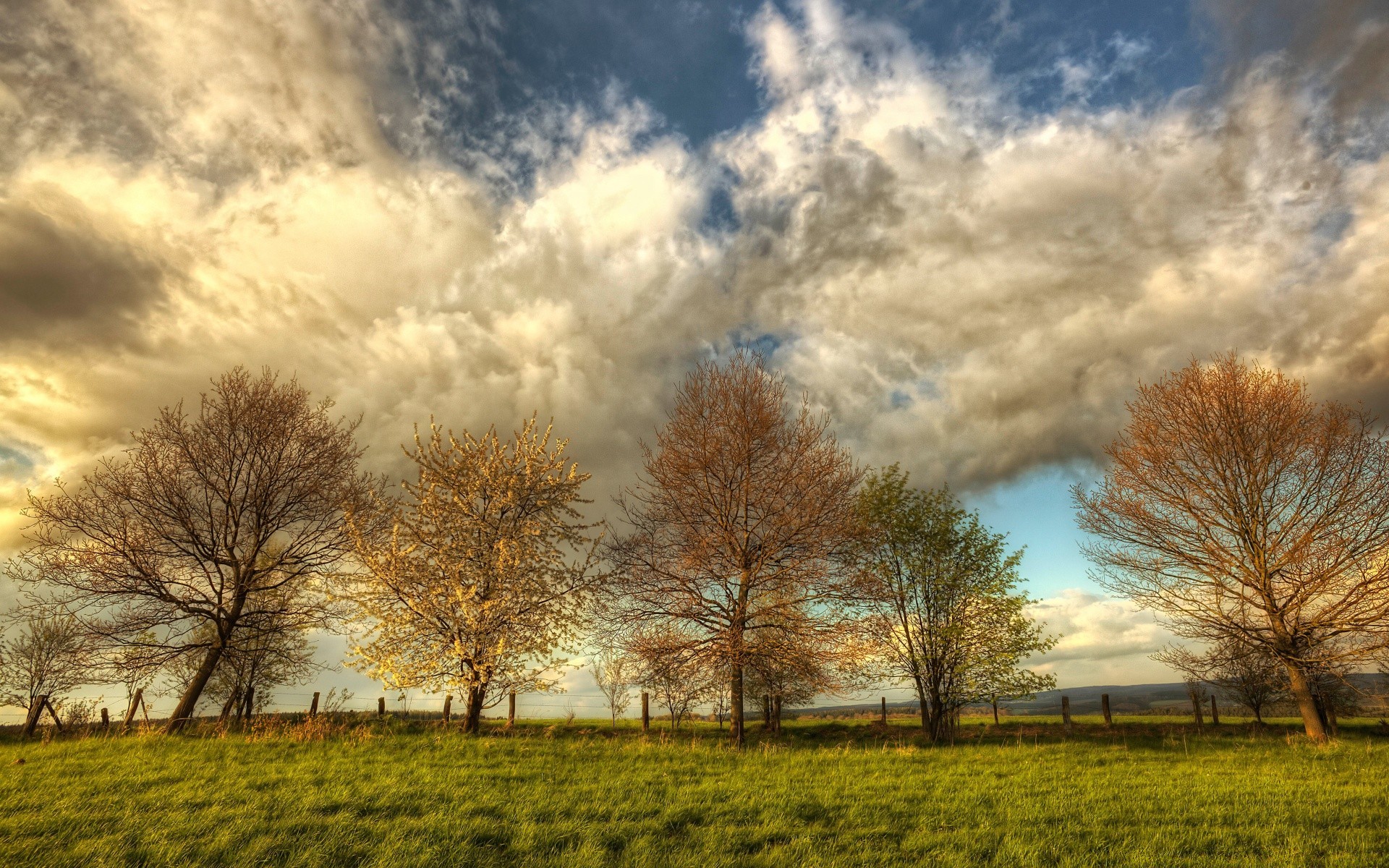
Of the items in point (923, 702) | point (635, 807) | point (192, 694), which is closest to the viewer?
point (635, 807)

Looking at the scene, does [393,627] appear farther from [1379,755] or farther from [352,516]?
[1379,755]

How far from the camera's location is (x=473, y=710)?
17500 mm

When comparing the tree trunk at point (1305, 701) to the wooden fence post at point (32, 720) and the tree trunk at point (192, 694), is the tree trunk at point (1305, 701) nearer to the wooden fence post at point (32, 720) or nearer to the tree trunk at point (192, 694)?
the tree trunk at point (192, 694)

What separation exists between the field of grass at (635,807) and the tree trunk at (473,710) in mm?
2736

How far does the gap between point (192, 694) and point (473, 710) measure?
8.15 meters

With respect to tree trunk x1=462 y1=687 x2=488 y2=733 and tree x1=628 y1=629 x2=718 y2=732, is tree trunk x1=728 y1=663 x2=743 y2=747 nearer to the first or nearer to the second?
tree x1=628 y1=629 x2=718 y2=732

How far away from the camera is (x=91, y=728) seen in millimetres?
20906

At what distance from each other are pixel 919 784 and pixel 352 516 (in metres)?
16.5

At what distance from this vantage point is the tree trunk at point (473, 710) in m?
17.4

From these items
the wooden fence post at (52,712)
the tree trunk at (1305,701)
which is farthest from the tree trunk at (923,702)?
the wooden fence post at (52,712)

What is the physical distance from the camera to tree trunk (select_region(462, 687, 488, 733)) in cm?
1738

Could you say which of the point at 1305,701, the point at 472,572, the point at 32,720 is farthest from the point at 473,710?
the point at 1305,701

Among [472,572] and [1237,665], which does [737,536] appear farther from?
[1237,665]

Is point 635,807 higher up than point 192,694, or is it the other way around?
point 192,694
